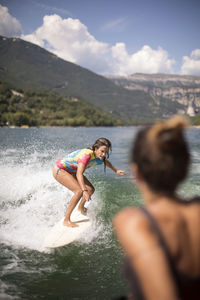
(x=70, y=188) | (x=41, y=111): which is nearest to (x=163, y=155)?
(x=70, y=188)

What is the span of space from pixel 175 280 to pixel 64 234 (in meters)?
4.40

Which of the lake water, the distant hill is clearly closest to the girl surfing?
the lake water

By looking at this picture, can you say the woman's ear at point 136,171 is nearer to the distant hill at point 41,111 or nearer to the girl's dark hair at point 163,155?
the girl's dark hair at point 163,155

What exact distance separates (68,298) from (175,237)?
10.2ft

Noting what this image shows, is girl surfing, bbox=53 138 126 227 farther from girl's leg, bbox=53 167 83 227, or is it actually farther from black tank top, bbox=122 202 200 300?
black tank top, bbox=122 202 200 300

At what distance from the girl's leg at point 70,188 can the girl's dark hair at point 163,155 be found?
13.7 feet

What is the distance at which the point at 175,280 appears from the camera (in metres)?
1.08

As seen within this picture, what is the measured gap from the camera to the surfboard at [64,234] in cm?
489

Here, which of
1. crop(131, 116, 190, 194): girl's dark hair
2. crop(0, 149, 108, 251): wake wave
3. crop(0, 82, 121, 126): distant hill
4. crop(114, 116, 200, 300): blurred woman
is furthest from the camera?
crop(0, 82, 121, 126): distant hill

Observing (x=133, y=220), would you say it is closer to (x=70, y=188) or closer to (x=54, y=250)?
(x=54, y=250)

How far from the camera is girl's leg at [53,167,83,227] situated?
208 inches

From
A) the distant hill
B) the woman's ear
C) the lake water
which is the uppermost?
the distant hill

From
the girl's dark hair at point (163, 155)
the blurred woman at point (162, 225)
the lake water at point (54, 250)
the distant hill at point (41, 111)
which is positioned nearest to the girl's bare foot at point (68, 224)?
the lake water at point (54, 250)

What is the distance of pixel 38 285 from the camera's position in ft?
12.5
